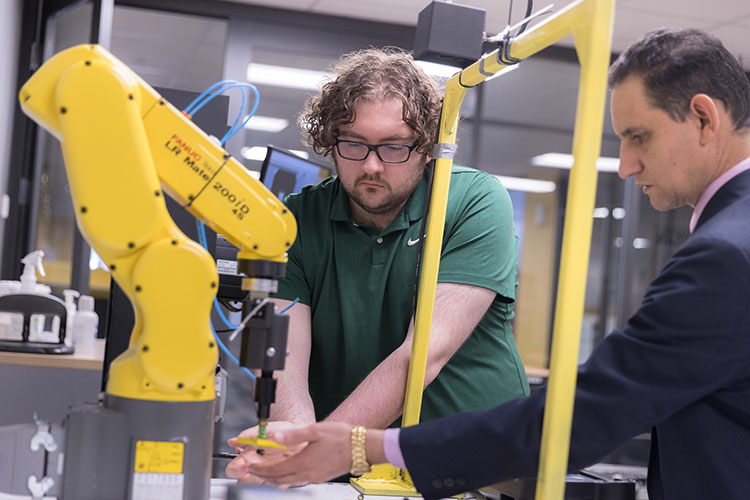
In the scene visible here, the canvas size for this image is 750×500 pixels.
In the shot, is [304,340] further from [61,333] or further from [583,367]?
[61,333]

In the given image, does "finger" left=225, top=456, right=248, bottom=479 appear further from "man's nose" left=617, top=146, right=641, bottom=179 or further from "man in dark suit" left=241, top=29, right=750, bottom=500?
"man's nose" left=617, top=146, right=641, bottom=179

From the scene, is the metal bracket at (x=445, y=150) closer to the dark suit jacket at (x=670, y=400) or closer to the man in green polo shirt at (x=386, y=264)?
the man in green polo shirt at (x=386, y=264)

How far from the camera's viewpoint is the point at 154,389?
1.02 m

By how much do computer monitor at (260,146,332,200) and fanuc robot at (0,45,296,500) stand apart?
3.09 ft

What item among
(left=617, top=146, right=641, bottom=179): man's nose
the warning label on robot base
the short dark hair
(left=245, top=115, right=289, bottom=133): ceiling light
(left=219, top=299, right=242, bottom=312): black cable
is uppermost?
(left=245, top=115, right=289, bottom=133): ceiling light

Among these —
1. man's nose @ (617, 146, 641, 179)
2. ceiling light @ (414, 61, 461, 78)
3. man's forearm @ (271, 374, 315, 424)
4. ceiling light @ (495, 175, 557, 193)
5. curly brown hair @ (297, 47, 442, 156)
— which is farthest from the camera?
ceiling light @ (495, 175, 557, 193)

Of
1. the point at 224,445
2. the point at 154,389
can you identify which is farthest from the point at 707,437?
the point at 224,445

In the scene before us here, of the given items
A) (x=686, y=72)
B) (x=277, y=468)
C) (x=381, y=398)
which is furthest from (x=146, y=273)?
(x=686, y=72)

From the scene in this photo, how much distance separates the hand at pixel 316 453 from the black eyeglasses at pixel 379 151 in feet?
2.11

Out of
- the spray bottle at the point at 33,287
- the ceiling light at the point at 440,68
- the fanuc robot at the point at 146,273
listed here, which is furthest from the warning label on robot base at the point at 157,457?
the spray bottle at the point at 33,287

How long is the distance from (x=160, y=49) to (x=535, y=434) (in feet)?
17.1

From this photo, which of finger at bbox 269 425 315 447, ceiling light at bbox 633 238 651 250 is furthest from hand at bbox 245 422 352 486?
ceiling light at bbox 633 238 651 250

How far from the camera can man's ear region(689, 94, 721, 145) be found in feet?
3.43

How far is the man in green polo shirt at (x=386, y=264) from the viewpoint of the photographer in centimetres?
151
